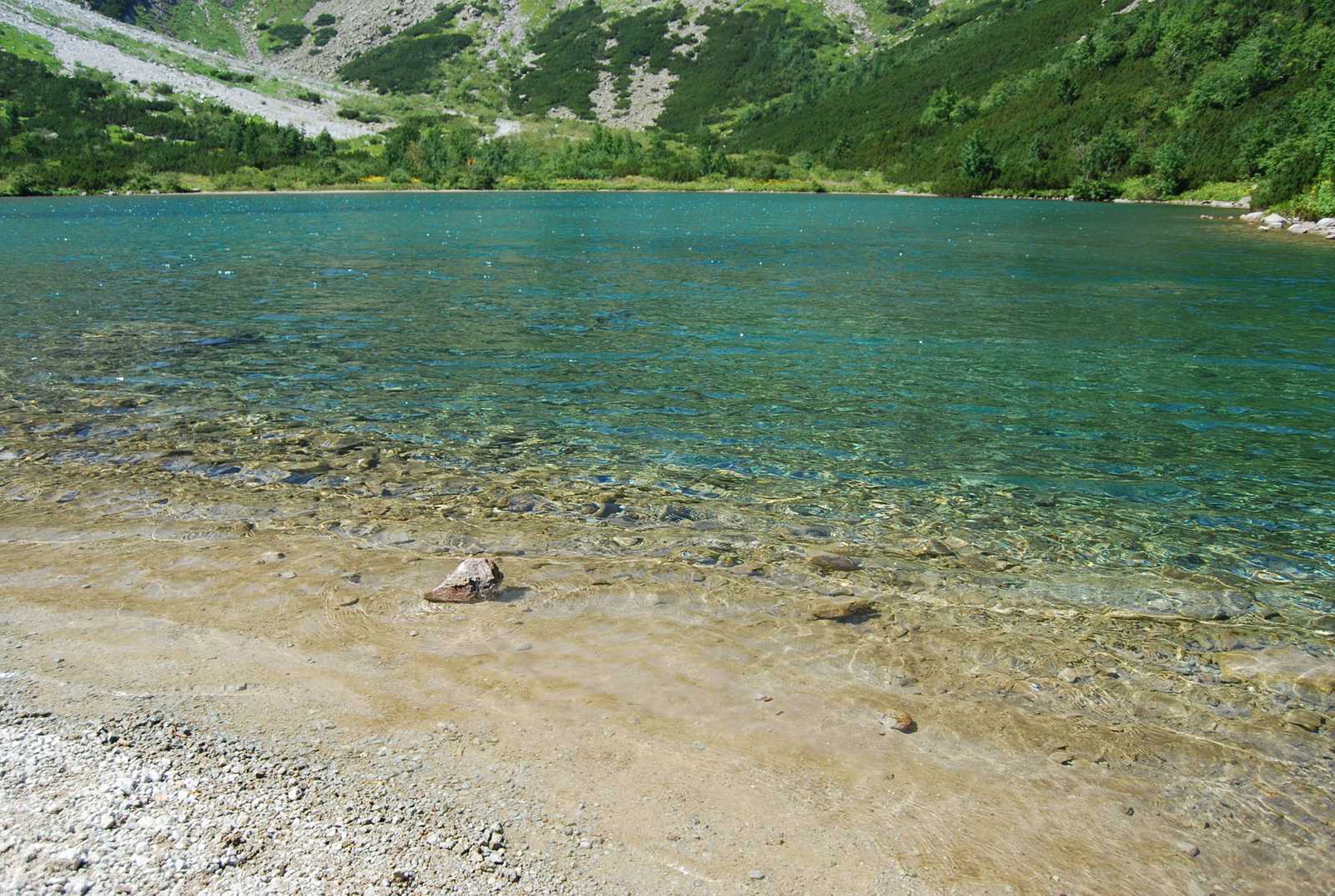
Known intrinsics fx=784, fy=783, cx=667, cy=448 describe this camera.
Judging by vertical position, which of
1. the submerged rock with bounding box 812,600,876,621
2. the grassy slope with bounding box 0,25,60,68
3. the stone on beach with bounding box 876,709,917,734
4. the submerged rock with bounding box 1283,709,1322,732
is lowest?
the submerged rock with bounding box 812,600,876,621

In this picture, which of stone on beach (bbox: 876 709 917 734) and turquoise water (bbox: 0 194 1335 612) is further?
turquoise water (bbox: 0 194 1335 612)

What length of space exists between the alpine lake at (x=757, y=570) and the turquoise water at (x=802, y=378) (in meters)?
0.11

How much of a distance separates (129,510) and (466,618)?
5020 millimetres

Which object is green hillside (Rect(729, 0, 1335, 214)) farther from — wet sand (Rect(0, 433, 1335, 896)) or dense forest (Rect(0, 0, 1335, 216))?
wet sand (Rect(0, 433, 1335, 896))

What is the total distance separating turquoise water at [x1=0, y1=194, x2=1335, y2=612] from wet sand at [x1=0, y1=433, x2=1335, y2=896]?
1606 millimetres

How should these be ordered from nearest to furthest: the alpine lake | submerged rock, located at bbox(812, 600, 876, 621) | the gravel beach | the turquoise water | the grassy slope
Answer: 1. the gravel beach
2. the alpine lake
3. submerged rock, located at bbox(812, 600, 876, 621)
4. the turquoise water
5. the grassy slope

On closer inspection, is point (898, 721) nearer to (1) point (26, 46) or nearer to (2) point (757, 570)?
(2) point (757, 570)

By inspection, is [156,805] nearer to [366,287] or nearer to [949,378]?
[949,378]

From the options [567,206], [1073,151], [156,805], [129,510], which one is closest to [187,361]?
[129,510]

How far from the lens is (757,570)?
26.0 ft

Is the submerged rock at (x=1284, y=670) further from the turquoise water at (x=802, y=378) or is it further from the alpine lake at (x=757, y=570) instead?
the turquoise water at (x=802, y=378)

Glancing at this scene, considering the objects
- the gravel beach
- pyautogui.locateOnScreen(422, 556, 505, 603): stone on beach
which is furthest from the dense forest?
the gravel beach

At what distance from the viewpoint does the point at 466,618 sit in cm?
677

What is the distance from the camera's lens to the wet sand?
4.37m
